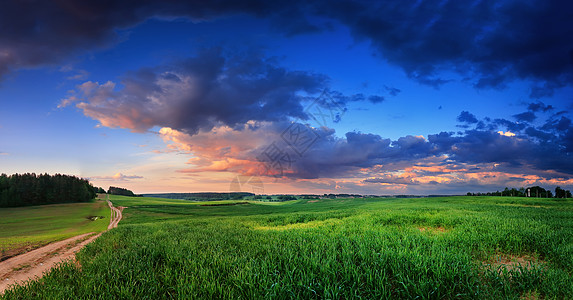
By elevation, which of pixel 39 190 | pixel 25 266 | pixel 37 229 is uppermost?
pixel 25 266

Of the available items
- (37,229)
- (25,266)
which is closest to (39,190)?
(37,229)

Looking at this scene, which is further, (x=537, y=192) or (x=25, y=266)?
(x=537, y=192)

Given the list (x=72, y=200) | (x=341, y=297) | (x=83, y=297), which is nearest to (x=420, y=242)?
(x=341, y=297)

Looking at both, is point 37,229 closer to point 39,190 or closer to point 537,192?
point 39,190

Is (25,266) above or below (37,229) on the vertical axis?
above

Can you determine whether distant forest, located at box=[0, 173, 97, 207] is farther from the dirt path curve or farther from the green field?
the dirt path curve

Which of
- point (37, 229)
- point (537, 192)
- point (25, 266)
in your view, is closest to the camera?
point (25, 266)

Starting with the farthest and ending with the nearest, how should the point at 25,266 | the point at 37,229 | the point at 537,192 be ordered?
the point at 537,192
the point at 37,229
the point at 25,266

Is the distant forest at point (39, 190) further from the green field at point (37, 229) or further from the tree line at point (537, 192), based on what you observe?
the tree line at point (537, 192)

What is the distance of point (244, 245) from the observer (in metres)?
8.23

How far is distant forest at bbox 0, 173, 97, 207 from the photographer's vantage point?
83562mm

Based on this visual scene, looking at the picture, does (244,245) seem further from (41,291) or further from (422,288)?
(422,288)

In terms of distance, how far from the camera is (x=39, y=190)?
302 ft

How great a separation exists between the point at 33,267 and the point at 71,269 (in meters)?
8.80
